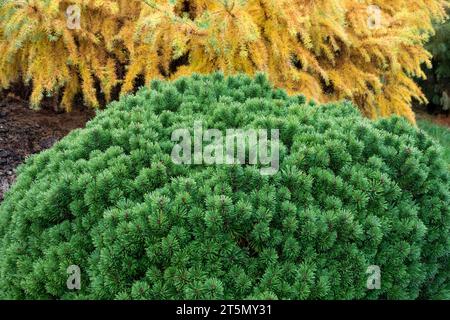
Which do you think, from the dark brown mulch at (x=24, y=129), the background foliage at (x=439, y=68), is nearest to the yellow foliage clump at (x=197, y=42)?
the dark brown mulch at (x=24, y=129)

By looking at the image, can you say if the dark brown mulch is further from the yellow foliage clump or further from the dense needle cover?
the dense needle cover

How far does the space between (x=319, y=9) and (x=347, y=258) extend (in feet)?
8.16

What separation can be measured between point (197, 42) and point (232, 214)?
84.9 inches

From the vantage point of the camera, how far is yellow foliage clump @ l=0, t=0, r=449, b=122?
390 centimetres

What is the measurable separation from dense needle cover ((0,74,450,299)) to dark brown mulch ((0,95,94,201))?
61.9 inches

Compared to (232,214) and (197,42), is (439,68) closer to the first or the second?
(197,42)

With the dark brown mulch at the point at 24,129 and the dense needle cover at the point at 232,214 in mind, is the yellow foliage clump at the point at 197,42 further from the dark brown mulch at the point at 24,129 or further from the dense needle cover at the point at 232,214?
the dense needle cover at the point at 232,214

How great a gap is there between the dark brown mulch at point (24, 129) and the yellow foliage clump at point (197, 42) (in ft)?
0.61

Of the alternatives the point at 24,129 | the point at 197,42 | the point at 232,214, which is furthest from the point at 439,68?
the point at 232,214

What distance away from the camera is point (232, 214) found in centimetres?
217

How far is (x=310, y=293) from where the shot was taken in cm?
219

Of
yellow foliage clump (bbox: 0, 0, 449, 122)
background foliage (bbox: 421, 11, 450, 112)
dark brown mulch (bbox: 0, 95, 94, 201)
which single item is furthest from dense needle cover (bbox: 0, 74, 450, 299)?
background foliage (bbox: 421, 11, 450, 112)
